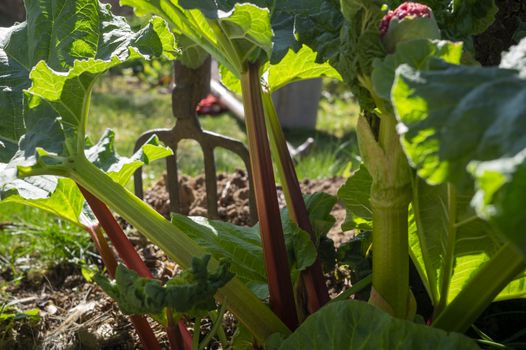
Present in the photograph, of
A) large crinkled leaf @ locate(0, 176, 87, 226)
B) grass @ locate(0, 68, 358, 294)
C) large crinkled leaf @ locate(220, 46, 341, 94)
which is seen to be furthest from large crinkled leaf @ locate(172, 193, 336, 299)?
grass @ locate(0, 68, 358, 294)

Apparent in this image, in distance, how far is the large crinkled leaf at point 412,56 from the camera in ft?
3.60

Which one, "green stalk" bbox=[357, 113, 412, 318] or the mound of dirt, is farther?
the mound of dirt

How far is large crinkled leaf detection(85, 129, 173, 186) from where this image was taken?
1603mm

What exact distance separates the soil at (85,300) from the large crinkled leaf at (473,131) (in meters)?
1.05

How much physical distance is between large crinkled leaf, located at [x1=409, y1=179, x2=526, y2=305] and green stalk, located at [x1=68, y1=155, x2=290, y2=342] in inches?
13.2

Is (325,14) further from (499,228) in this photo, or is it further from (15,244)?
(15,244)

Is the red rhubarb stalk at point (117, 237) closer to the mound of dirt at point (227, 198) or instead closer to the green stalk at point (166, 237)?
the green stalk at point (166, 237)

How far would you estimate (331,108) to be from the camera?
231 inches

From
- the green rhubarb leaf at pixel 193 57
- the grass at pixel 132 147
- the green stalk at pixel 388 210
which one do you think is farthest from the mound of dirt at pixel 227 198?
the green stalk at pixel 388 210

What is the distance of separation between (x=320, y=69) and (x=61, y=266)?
1.17m

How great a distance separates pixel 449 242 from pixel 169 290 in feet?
1.75

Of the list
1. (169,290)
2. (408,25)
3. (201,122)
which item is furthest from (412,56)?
(201,122)

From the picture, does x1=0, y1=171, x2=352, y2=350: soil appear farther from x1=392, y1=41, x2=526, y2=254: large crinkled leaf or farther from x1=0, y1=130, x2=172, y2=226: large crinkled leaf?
x1=392, y1=41, x2=526, y2=254: large crinkled leaf

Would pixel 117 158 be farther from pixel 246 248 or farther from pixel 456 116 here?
pixel 456 116
